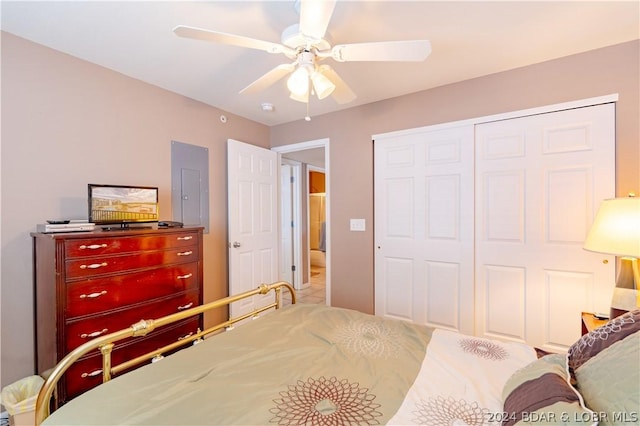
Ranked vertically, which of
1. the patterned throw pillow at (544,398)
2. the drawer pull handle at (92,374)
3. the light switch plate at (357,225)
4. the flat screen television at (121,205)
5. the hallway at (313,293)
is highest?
the flat screen television at (121,205)

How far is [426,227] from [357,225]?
72 cm

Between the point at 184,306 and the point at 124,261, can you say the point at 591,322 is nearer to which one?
the point at 184,306

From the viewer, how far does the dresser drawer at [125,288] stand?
5.48ft

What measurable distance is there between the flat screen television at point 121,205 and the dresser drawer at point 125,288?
0.41 m

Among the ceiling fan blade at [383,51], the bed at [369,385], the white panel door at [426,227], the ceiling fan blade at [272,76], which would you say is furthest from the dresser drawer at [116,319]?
the ceiling fan blade at [383,51]

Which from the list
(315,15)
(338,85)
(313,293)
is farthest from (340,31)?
(313,293)

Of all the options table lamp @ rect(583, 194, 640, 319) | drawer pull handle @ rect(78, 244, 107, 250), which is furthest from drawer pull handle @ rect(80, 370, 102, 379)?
table lamp @ rect(583, 194, 640, 319)

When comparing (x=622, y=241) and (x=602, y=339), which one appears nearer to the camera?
(x=602, y=339)

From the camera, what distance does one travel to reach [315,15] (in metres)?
1.20

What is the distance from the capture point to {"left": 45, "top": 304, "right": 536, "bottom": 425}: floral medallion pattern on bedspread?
89cm

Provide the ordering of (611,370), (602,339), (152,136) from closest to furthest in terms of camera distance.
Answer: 1. (611,370)
2. (602,339)
3. (152,136)

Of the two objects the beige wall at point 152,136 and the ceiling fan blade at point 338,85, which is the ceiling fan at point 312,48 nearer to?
the ceiling fan blade at point 338,85

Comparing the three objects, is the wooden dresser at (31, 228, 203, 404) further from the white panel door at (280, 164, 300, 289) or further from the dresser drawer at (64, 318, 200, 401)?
the white panel door at (280, 164, 300, 289)

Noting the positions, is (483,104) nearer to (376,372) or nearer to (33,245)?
(376,372)
